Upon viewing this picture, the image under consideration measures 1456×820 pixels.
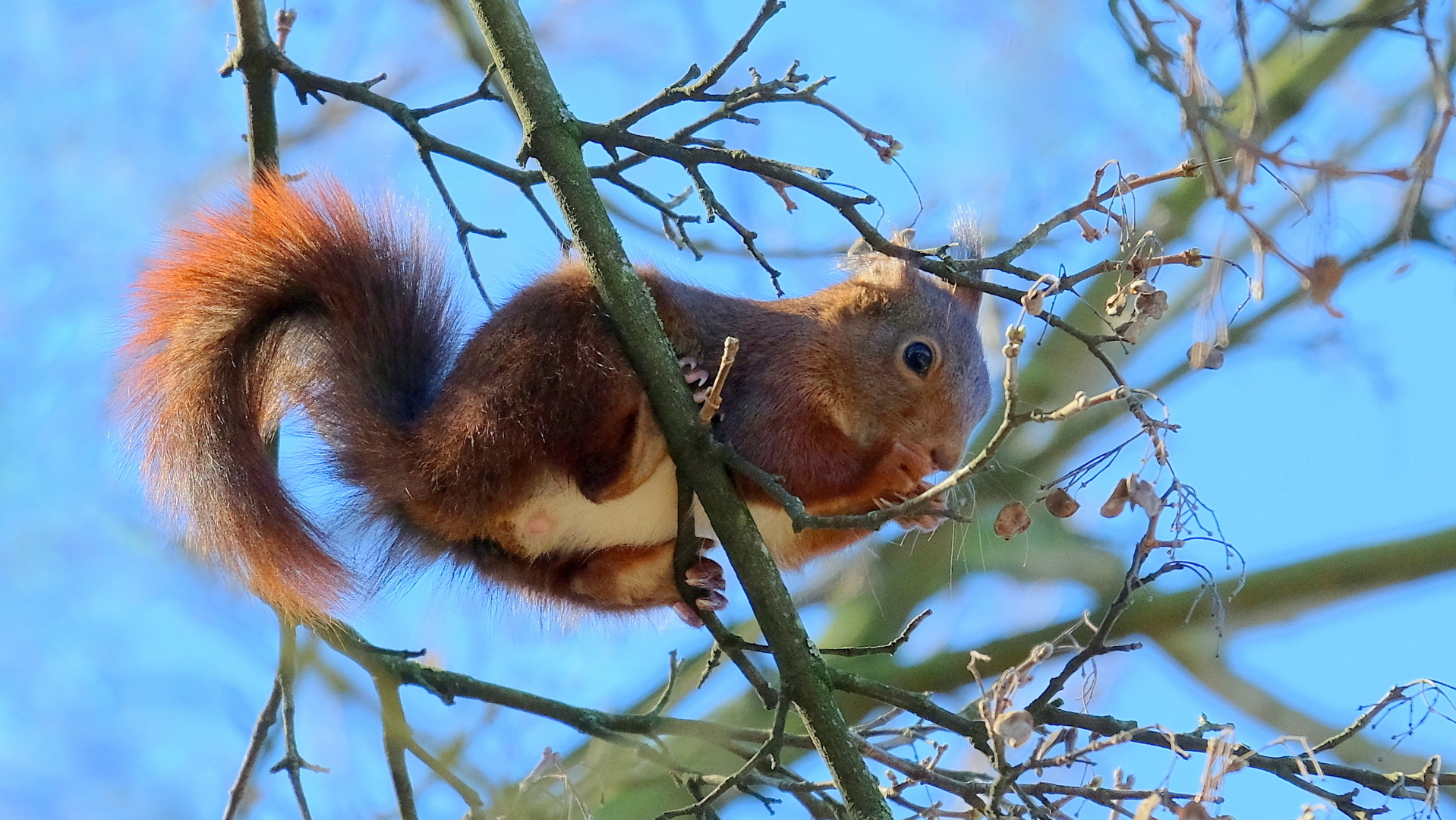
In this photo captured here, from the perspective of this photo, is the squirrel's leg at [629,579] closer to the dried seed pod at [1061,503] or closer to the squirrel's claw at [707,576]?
the squirrel's claw at [707,576]

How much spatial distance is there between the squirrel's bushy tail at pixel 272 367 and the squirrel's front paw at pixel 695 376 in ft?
2.00

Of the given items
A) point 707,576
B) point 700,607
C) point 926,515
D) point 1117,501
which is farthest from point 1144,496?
point 707,576

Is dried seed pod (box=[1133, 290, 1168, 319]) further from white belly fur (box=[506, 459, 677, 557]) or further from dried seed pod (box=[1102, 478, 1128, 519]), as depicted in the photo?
white belly fur (box=[506, 459, 677, 557])

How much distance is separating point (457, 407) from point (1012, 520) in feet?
4.40

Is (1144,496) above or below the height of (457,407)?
below

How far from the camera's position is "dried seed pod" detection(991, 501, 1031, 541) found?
1.77 meters

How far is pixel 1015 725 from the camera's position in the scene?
154 centimetres

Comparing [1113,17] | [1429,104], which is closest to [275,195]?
[1113,17]

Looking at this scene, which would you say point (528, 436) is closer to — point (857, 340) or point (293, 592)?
point (293, 592)

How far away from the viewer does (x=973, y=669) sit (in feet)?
5.56

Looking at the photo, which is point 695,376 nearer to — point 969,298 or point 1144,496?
point 969,298

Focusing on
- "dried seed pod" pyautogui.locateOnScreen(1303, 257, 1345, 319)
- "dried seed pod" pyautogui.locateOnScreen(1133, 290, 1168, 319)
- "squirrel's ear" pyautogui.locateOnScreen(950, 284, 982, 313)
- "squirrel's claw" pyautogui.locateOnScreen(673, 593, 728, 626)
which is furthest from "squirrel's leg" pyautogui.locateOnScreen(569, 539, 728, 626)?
"dried seed pod" pyautogui.locateOnScreen(1303, 257, 1345, 319)

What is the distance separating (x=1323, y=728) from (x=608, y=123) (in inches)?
139

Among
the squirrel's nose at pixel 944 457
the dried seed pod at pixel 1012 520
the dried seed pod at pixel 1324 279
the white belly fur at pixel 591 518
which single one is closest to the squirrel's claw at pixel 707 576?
the white belly fur at pixel 591 518
